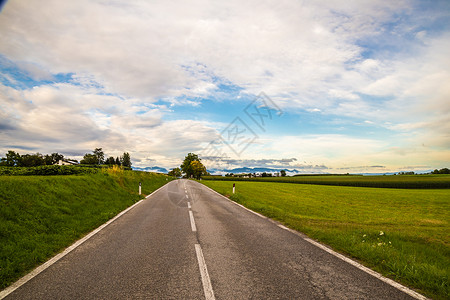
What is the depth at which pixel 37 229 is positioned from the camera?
6723mm

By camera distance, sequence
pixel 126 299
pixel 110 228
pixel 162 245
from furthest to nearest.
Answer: pixel 110 228
pixel 162 245
pixel 126 299

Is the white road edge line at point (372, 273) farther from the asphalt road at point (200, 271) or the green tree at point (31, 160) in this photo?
the green tree at point (31, 160)

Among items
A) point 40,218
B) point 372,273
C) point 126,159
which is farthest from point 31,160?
point 126,159

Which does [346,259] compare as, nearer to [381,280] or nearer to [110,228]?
[381,280]

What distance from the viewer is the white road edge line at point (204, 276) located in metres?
3.50

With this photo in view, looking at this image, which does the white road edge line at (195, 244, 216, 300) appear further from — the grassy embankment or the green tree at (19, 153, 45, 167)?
the green tree at (19, 153, 45, 167)

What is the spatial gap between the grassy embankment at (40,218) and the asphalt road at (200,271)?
0.59 metres

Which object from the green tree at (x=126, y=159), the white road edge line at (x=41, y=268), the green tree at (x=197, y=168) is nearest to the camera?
the white road edge line at (x=41, y=268)

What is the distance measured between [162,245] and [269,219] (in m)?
5.41

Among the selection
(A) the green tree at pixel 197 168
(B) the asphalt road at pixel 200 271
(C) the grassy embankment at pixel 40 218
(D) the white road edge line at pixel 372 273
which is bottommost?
(D) the white road edge line at pixel 372 273

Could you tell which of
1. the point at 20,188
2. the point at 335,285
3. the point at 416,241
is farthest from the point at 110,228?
the point at 416,241

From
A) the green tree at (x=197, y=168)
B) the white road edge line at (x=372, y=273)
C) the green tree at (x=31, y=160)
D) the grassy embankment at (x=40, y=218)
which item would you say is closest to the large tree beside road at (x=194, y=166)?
the green tree at (x=197, y=168)

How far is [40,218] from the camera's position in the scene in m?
7.44

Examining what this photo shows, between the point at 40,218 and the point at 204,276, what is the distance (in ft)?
21.9
